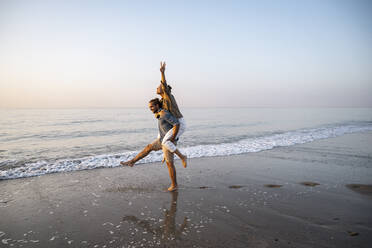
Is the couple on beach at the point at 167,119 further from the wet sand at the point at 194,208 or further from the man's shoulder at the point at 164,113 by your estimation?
the wet sand at the point at 194,208

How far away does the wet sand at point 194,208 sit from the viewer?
3100 millimetres

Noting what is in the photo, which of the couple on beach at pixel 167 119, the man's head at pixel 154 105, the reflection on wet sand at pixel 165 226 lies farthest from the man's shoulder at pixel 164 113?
the reflection on wet sand at pixel 165 226

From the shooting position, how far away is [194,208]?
4164mm

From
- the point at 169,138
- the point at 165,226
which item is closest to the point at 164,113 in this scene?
the point at 169,138

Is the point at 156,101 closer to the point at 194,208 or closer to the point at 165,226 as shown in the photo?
the point at 194,208

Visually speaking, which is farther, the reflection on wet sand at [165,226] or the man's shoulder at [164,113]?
the man's shoulder at [164,113]

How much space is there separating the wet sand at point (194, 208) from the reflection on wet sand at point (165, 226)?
0.01 metres

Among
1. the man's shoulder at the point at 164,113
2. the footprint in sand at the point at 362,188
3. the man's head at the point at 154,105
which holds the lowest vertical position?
the footprint in sand at the point at 362,188

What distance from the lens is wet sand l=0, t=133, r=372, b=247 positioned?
3100 mm

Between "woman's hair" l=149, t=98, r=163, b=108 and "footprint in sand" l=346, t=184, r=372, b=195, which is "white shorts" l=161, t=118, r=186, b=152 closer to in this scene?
"woman's hair" l=149, t=98, r=163, b=108

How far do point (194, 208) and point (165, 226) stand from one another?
0.83 meters

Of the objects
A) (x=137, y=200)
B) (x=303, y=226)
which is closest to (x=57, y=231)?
(x=137, y=200)

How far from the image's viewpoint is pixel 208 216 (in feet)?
12.5

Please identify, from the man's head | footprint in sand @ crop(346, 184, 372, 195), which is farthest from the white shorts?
footprint in sand @ crop(346, 184, 372, 195)
